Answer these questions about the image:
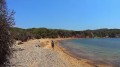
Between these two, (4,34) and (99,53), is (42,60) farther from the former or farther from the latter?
(99,53)

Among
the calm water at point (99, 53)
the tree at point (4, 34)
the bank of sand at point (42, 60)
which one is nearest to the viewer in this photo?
the tree at point (4, 34)

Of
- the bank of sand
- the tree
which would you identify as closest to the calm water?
the bank of sand

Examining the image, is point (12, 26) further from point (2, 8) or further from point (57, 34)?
point (57, 34)

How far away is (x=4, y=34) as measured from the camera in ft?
55.3

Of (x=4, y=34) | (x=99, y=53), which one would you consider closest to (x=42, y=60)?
(x=4, y=34)

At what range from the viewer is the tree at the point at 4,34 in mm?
16781

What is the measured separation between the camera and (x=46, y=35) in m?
163

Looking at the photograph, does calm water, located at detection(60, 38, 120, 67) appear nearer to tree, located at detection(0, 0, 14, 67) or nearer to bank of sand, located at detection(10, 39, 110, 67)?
bank of sand, located at detection(10, 39, 110, 67)

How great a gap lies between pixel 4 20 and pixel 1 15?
377 millimetres

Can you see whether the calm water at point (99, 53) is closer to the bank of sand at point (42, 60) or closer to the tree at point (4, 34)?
the bank of sand at point (42, 60)

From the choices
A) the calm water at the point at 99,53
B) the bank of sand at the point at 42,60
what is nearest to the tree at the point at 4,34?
the bank of sand at the point at 42,60

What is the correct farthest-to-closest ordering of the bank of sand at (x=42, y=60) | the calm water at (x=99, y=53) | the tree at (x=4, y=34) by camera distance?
the calm water at (x=99, y=53), the bank of sand at (x=42, y=60), the tree at (x=4, y=34)

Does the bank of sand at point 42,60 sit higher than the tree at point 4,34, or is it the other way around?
the tree at point 4,34

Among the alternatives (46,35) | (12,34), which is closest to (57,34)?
(46,35)
